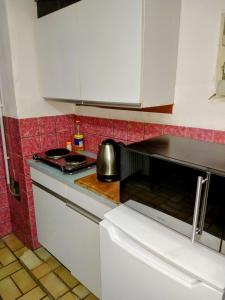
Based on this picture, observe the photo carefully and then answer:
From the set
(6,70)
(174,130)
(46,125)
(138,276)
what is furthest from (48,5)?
(138,276)

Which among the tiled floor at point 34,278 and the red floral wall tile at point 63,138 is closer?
the tiled floor at point 34,278

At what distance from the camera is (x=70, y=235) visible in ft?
4.95

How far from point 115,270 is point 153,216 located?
28 centimetres

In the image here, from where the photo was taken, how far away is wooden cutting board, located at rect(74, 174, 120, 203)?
1.16m

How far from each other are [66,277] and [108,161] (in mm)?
1034

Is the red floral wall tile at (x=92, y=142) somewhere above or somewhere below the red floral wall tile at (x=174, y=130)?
below

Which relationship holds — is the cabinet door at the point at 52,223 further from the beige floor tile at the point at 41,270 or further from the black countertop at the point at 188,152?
the black countertop at the point at 188,152

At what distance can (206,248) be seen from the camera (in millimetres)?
792

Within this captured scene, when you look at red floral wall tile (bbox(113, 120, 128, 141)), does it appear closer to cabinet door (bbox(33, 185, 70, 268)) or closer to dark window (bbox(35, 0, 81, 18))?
cabinet door (bbox(33, 185, 70, 268))

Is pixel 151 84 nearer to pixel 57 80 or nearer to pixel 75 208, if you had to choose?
pixel 57 80

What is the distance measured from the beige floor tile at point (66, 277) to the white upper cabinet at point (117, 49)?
131 cm

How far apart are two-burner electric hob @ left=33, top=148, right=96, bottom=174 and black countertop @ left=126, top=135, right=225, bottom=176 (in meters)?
0.60

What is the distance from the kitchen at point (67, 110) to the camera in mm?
1138

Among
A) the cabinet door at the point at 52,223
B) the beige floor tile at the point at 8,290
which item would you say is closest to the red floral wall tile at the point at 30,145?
the cabinet door at the point at 52,223
